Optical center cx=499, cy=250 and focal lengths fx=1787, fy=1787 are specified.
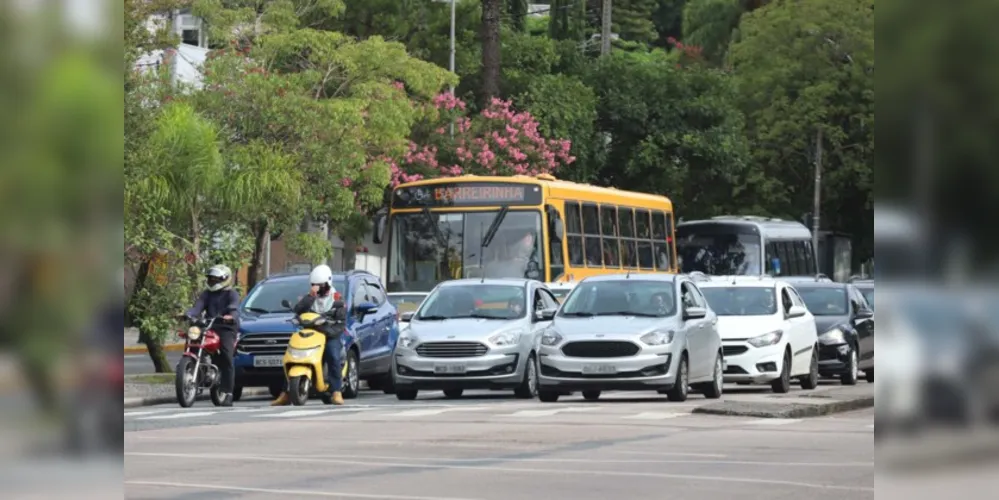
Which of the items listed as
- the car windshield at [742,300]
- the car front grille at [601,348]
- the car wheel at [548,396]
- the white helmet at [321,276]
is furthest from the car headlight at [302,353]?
the car windshield at [742,300]

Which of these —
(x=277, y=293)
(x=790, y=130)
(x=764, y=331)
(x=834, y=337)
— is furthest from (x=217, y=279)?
(x=790, y=130)

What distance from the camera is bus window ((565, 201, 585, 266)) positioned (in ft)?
109

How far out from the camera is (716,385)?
78.2 feet

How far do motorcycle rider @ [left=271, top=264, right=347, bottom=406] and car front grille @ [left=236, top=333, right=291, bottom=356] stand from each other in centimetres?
132

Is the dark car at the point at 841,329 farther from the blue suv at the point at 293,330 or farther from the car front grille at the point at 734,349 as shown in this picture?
the blue suv at the point at 293,330

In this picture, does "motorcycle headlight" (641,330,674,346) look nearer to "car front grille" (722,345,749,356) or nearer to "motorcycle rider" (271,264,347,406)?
"motorcycle rider" (271,264,347,406)

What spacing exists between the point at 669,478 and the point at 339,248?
4418 centimetres

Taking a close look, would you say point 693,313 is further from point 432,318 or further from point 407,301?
point 407,301

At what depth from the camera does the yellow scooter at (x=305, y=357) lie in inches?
861

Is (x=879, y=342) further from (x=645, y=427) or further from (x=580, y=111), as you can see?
(x=580, y=111)

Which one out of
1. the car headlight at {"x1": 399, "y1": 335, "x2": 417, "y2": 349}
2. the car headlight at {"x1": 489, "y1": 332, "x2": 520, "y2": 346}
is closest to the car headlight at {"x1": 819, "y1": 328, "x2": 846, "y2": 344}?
the car headlight at {"x1": 489, "y1": 332, "x2": 520, "y2": 346}

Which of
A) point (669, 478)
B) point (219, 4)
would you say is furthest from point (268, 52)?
point (669, 478)

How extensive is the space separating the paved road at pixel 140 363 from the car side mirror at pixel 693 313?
10419 mm

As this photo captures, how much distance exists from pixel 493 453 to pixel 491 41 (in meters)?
33.2
